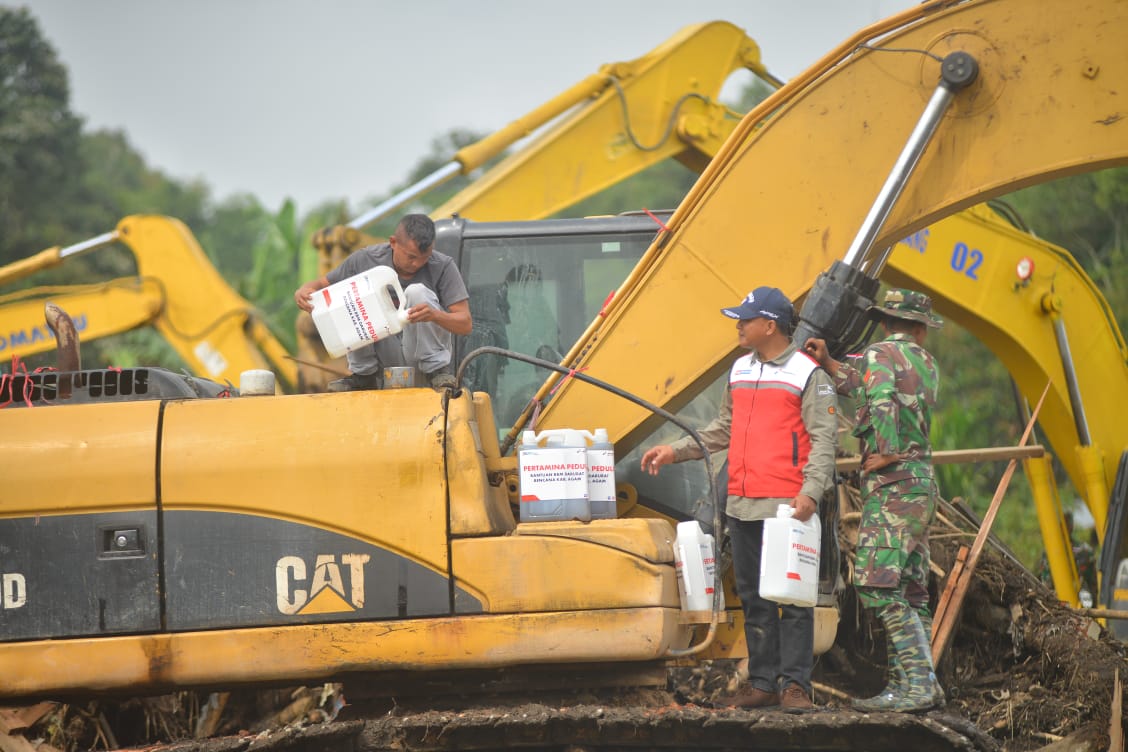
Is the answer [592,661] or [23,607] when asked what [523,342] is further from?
[23,607]

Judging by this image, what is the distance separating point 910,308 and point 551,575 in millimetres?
2064

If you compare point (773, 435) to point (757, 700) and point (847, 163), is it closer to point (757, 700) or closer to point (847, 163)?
point (757, 700)

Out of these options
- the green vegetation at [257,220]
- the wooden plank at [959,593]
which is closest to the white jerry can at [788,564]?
the wooden plank at [959,593]

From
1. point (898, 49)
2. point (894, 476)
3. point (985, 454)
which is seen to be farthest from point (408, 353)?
point (985, 454)

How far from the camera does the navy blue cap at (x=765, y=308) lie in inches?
207


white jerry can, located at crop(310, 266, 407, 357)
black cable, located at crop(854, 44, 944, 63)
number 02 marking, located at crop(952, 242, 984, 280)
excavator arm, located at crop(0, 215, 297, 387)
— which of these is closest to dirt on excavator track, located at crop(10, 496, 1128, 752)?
white jerry can, located at crop(310, 266, 407, 357)

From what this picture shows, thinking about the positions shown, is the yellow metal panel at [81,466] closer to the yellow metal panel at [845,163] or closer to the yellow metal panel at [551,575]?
the yellow metal panel at [551,575]

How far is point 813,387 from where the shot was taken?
5.24 m

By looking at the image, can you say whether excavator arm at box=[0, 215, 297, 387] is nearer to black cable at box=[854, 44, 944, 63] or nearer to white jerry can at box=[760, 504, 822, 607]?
black cable at box=[854, 44, 944, 63]

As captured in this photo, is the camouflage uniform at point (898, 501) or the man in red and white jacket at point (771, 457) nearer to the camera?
the man in red and white jacket at point (771, 457)

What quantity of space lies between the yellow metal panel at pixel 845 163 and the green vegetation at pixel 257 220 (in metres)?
7.15

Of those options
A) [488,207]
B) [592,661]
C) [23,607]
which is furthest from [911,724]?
[488,207]

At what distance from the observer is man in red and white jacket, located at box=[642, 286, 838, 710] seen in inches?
Result: 204

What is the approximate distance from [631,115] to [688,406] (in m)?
4.10
